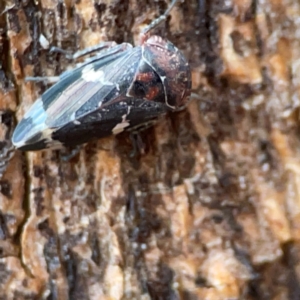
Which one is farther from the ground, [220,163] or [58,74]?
[58,74]

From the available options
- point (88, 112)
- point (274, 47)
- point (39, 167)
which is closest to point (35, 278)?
point (39, 167)

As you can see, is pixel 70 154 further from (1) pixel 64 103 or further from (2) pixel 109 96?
(2) pixel 109 96

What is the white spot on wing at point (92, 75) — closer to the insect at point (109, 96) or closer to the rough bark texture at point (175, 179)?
the insect at point (109, 96)

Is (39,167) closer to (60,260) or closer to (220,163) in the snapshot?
(60,260)

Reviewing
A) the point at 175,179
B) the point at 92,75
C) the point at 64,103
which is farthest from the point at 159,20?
the point at 175,179

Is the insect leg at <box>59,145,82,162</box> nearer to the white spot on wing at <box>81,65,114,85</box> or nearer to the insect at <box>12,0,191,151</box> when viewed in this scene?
the insect at <box>12,0,191,151</box>

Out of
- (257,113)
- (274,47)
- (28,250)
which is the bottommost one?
(28,250)
